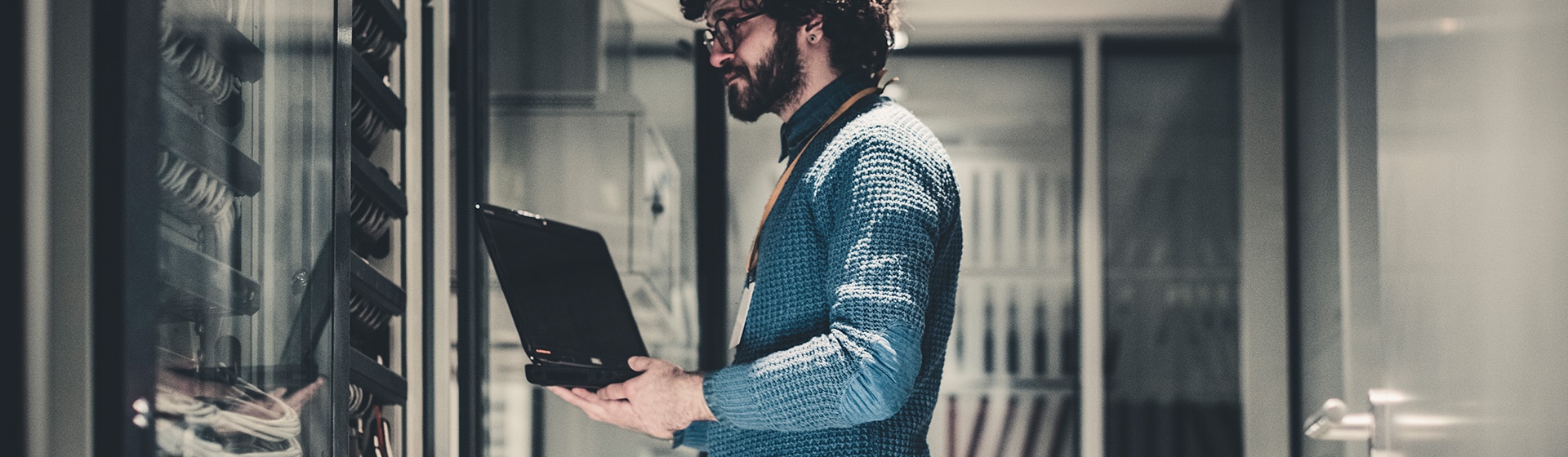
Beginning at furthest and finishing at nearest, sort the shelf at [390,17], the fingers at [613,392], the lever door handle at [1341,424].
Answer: the lever door handle at [1341,424]
the shelf at [390,17]
the fingers at [613,392]

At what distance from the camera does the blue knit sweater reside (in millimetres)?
1330

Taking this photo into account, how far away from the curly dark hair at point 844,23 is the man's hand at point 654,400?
1.23 feet

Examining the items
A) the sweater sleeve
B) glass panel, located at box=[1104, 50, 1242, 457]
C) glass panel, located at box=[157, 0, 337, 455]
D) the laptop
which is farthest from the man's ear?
glass panel, located at box=[1104, 50, 1242, 457]

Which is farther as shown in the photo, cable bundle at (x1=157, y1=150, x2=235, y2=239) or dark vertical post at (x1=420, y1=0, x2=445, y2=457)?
dark vertical post at (x1=420, y1=0, x2=445, y2=457)

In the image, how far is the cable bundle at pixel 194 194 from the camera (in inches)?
37.4

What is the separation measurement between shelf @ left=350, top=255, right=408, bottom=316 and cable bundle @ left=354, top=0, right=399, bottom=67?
0.28m

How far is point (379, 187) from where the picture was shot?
199 centimetres

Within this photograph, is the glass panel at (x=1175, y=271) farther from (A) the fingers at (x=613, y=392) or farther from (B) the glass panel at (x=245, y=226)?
(B) the glass panel at (x=245, y=226)

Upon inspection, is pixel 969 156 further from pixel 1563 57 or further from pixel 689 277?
pixel 1563 57

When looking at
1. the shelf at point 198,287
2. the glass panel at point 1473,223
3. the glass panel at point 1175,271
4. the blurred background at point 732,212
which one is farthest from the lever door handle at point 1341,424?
the shelf at point 198,287

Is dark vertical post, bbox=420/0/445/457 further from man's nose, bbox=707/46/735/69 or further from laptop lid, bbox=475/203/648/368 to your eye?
man's nose, bbox=707/46/735/69

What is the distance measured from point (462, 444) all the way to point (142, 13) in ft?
5.15

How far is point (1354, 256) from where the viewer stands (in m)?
2.55

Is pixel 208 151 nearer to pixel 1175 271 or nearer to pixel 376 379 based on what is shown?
pixel 376 379
